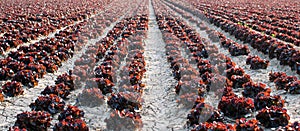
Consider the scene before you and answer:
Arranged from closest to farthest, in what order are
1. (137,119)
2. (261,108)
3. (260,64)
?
(137,119), (261,108), (260,64)

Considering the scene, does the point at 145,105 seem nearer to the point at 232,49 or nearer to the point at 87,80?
the point at 87,80

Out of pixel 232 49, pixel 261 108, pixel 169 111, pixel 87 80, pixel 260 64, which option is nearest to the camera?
pixel 261 108

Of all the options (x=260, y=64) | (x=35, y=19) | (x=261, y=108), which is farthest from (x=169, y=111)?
(x=35, y=19)

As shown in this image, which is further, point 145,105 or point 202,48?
point 202,48

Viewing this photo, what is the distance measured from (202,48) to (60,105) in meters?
8.20

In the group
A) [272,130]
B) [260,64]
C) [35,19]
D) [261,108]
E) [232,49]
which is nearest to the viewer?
[272,130]

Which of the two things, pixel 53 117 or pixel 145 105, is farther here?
pixel 145 105

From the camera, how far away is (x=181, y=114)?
816 centimetres

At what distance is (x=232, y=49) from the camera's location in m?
14.0

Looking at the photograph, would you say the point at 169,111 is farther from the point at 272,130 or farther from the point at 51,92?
the point at 51,92

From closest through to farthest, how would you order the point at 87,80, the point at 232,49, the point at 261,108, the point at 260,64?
the point at 261,108, the point at 87,80, the point at 260,64, the point at 232,49

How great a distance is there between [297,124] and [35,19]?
21.8 meters

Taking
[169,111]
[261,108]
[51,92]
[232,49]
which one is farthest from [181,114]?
[232,49]

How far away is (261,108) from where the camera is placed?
7812 mm
